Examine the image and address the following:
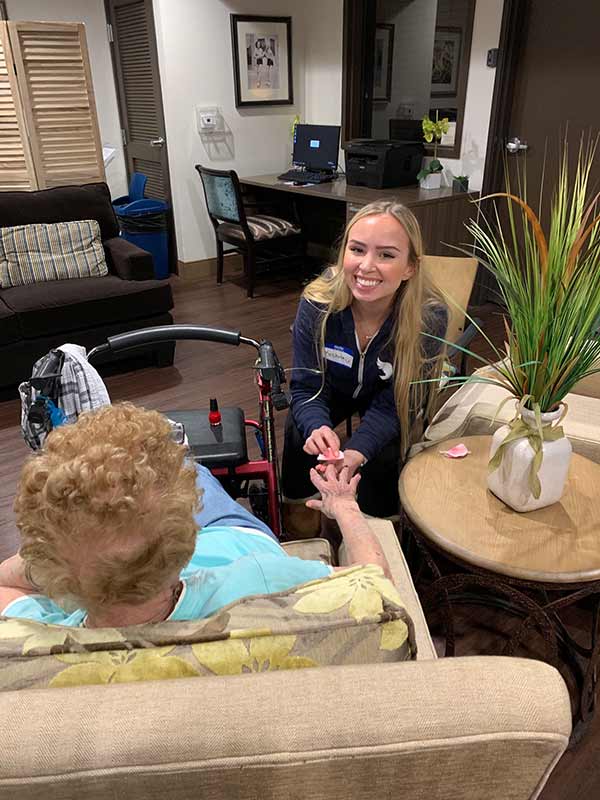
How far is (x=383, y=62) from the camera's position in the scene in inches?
189

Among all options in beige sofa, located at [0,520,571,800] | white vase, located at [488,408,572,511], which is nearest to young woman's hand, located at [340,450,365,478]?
white vase, located at [488,408,572,511]

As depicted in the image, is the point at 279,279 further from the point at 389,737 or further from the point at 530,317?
the point at 389,737

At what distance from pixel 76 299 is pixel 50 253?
0.51 metres

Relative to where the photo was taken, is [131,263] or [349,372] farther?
[131,263]

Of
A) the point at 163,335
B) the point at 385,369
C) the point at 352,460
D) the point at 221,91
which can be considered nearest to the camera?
the point at 163,335

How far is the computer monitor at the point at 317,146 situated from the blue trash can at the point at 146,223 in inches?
46.3

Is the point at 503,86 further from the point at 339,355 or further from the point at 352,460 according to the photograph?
the point at 352,460

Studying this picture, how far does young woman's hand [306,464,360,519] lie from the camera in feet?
4.55

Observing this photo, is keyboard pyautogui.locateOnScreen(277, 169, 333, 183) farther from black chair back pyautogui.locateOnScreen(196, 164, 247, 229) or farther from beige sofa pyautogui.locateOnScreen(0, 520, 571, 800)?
beige sofa pyautogui.locateOnScreen(0, 520, 571, 800)

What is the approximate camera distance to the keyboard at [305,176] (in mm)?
4559

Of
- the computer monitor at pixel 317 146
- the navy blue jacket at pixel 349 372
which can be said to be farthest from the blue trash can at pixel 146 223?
the navy blue jacket at pixel 349 372

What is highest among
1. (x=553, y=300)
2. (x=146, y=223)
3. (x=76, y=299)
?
(x=553, y=300)

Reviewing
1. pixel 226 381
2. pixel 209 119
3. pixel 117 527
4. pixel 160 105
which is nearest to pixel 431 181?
pixel 209 119

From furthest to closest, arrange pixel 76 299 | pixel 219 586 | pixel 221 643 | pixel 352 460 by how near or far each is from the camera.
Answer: pixel 76 299
pixel 352 460
pixel 219 586
pixel 221 643
